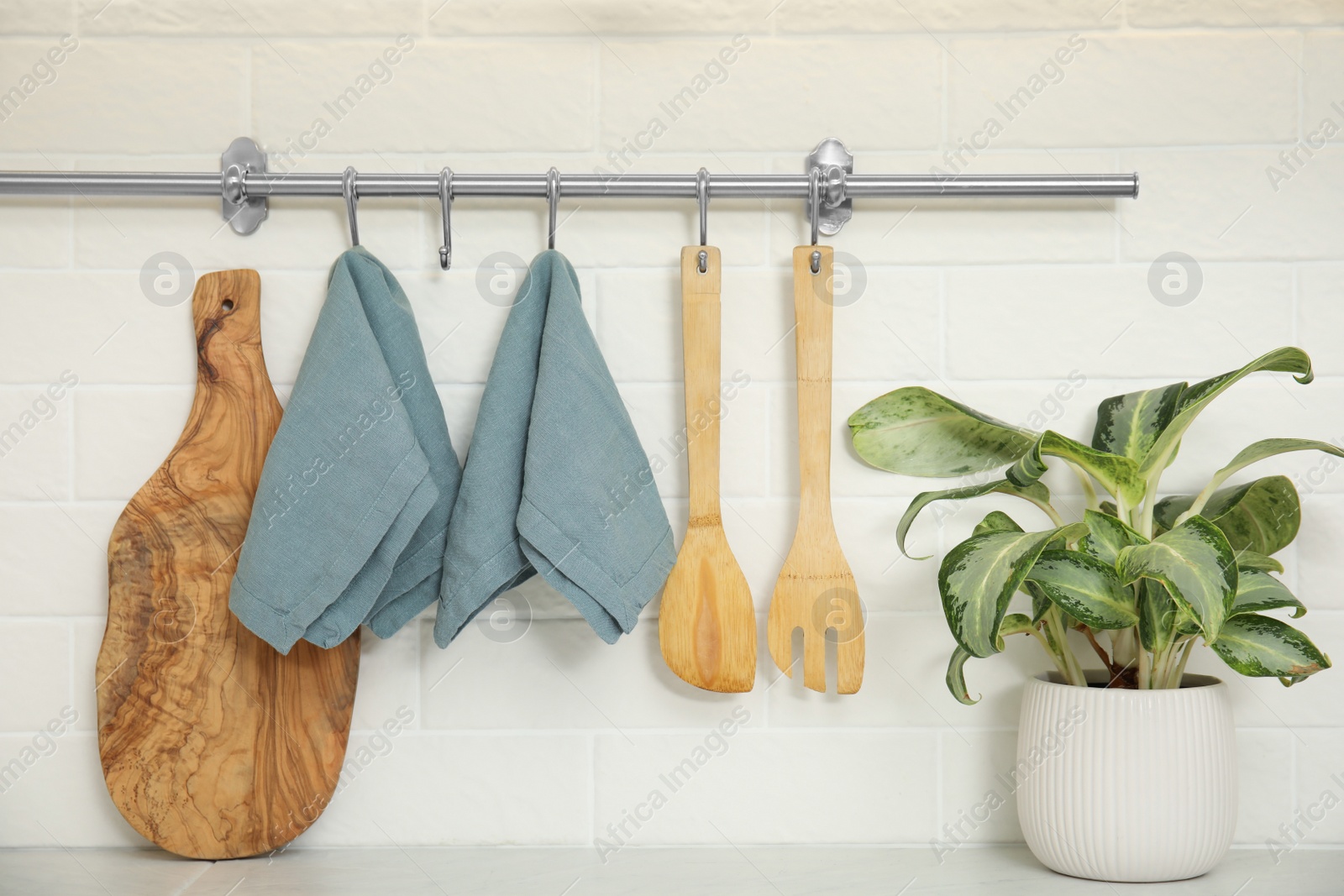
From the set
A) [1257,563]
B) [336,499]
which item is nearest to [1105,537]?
[1257,563]

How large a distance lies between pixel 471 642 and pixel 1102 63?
82 cm

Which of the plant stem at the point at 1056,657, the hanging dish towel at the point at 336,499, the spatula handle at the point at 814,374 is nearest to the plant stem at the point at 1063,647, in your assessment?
the plant stem at the point at 1056,657

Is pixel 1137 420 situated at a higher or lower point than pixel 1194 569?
higher

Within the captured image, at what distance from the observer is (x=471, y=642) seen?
35.2 inches

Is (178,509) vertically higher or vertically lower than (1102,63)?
lower

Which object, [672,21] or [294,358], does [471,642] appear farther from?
[672,21]

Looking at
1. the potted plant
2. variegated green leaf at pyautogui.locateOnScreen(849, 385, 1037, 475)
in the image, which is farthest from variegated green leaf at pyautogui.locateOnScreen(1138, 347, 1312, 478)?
variegated green leaf at pyautogui.locateOnScreen(849, 385, 1037, 475)

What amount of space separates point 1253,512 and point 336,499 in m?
0.80

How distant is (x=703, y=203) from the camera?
33.8 inches

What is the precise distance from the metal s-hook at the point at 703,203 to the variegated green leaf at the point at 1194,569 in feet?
1.39

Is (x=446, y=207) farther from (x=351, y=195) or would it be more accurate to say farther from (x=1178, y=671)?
(x=1178, y=671)

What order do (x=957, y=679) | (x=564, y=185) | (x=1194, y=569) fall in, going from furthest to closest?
1. (x=564, y=185)
2. (x=957, y=679)
3. (x=1194, y=569)

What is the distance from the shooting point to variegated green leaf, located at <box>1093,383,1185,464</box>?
80 cm

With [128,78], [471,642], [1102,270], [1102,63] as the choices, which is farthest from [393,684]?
[1102,63]
